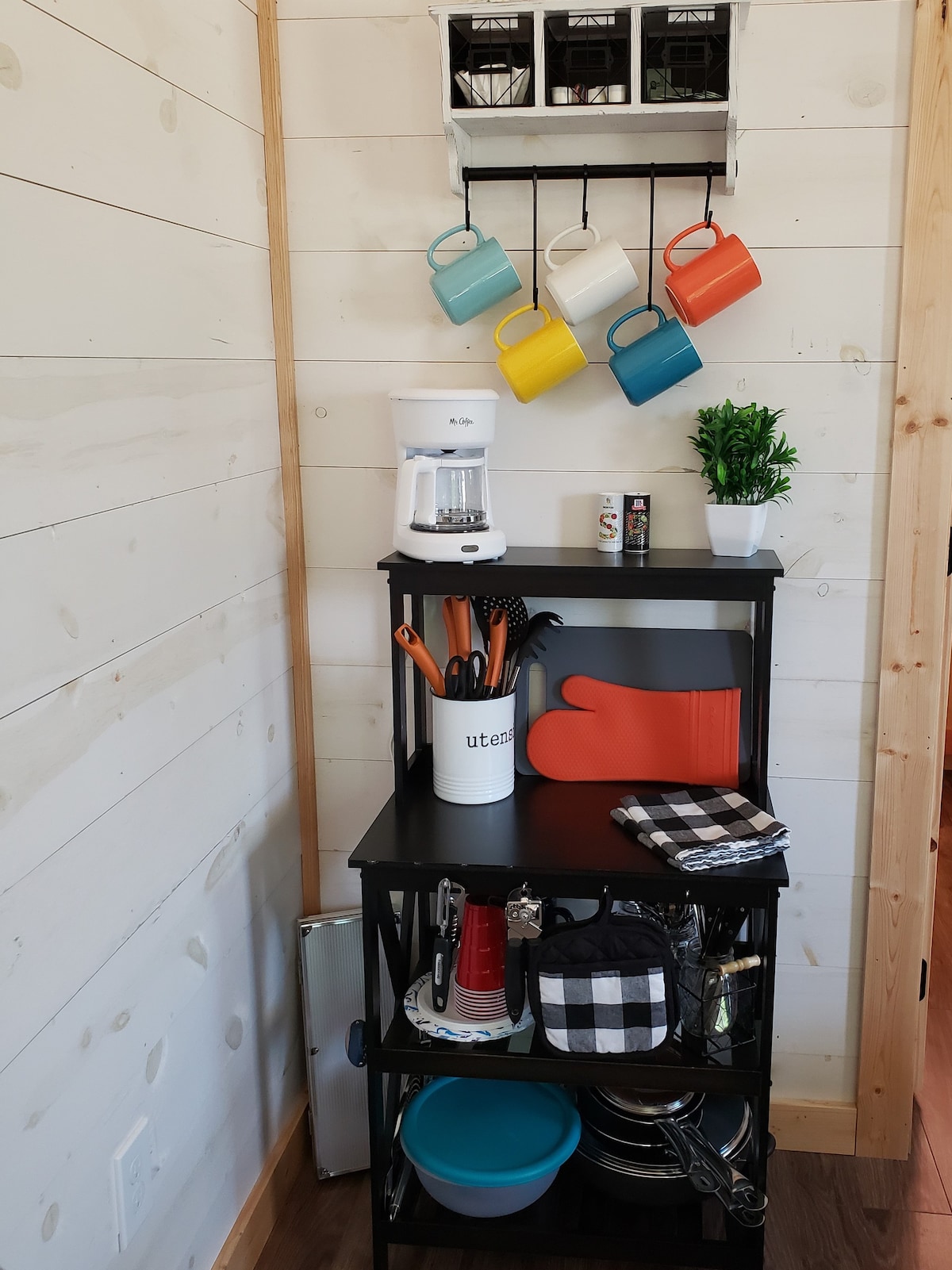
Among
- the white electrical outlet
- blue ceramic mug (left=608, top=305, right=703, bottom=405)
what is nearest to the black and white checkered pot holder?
the white electrical outlet

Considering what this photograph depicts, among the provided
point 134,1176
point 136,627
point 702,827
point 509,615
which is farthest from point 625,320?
point 134,1176

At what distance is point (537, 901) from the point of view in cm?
154

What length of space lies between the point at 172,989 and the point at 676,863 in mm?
674

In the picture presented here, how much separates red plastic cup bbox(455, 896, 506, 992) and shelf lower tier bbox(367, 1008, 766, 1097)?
87 millimetres

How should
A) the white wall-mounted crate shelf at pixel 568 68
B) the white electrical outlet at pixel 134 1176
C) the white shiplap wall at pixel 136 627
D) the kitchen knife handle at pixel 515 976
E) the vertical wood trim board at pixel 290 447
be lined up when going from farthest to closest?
the vertical wood trim board at pixel 290 447, the kitchen knife handle at pixel 515 976, the white wall-mounted crate shelf at pixel 568 68, the white electrical outlet at pixel 134 1176, the white shiplap wall at pixel 136 627

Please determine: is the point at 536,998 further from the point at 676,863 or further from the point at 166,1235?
the point at 166,1235

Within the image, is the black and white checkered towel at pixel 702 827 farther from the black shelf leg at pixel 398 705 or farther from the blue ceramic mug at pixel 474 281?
the blue ceramic mug at pixel 474 281

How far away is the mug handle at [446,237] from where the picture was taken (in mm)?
1657

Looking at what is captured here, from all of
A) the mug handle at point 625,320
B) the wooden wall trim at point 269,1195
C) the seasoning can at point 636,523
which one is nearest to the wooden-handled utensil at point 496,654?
the seasoning can at point 636,523

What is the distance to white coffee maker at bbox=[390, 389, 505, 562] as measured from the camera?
160 cm

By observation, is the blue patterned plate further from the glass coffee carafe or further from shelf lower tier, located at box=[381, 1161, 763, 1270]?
the glass coffee carafe

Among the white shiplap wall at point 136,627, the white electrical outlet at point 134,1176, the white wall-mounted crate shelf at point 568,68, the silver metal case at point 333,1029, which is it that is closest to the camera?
the white shiplap wall at point 136,627

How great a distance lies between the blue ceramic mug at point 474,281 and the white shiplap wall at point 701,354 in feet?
0.35

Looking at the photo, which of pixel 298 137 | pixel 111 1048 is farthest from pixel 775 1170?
pixel 298 137
